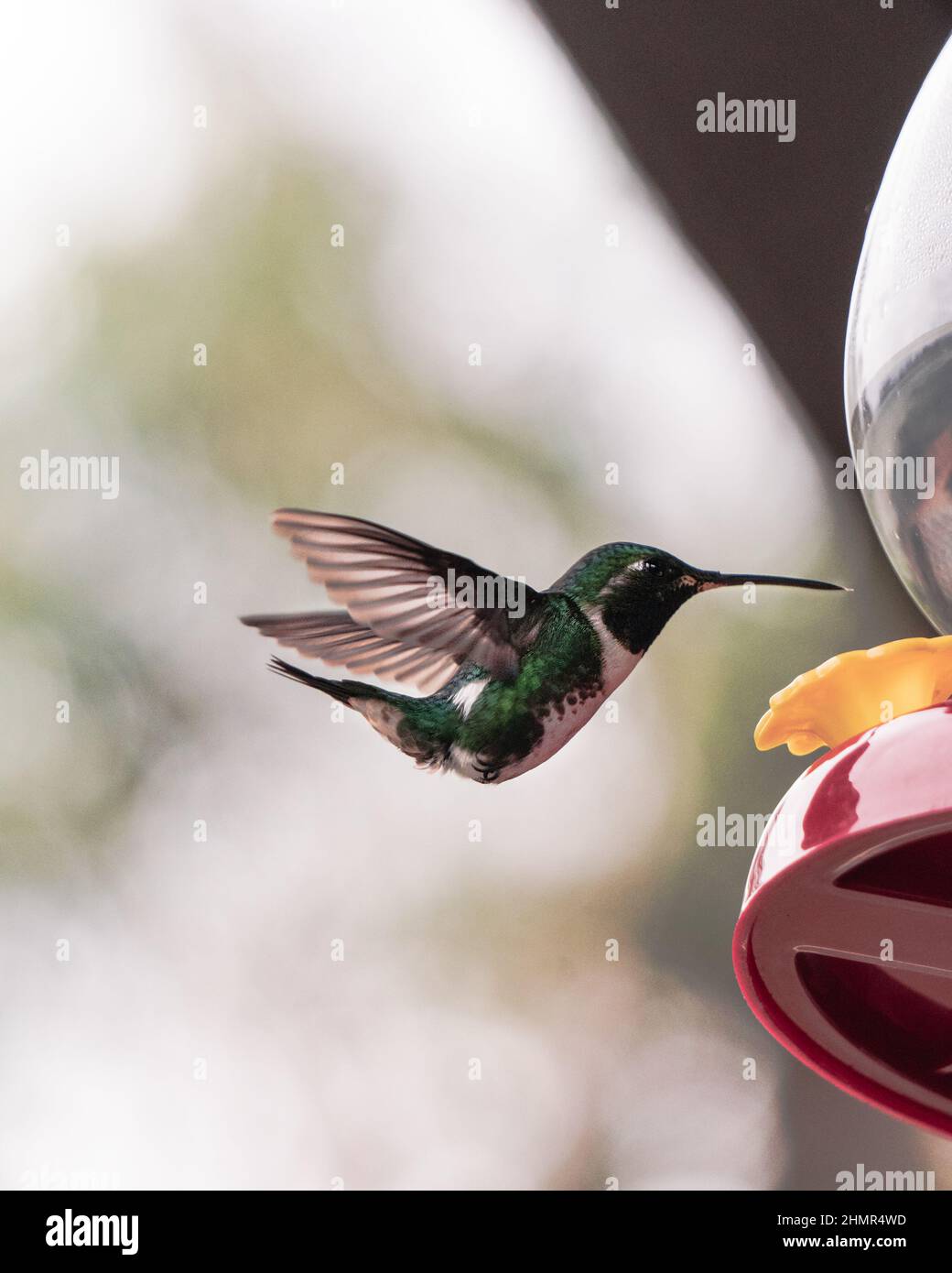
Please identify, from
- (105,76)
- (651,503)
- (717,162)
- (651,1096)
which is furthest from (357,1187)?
(105,76)

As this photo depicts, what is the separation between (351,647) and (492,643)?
13 cm

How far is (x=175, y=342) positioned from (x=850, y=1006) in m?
3.02

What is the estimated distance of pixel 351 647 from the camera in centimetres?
A: 127

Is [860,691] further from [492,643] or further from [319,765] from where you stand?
[319,765]

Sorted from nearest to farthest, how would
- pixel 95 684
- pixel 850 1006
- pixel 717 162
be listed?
pixel 850 1006 → pixel 717 162 → pixel 95 684

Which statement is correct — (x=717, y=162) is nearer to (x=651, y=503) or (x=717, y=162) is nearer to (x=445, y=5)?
(x=651, y=503)

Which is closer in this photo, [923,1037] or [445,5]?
[923,1037]

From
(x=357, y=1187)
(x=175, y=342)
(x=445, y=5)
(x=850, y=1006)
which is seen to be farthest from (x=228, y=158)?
(x=850, y=1006)

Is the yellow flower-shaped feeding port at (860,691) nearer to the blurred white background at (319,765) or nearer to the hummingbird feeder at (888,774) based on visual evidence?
the hummingbird feeder at (888,774)

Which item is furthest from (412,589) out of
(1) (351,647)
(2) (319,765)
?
(2) (319,765)

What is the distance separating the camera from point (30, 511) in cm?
358

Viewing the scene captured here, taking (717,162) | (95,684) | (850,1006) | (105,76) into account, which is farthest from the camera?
(105,76)

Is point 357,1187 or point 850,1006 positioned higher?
point 850,1006

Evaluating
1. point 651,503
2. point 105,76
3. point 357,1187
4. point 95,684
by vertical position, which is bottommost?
point 357,1187
